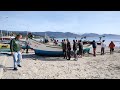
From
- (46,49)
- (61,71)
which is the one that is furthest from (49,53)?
(61,71)

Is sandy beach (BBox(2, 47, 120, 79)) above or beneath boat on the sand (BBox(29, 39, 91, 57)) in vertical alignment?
beneath

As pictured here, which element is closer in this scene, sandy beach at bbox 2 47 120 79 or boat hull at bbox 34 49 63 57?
sandy beach at bbox 2 47 120 79

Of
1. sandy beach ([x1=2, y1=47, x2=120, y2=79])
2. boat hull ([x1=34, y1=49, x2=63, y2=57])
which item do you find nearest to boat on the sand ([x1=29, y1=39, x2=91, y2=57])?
boat hull ([x1=34, y1=49, x2=63, y2=57])

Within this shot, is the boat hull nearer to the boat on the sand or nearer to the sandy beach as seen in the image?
the boat on the sand

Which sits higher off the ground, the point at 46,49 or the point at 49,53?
the point at 46,49

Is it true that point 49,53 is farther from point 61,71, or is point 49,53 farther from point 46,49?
point 61,71

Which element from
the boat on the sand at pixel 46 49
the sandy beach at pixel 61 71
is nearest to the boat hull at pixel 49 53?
the boat on the sand at pixel 46 49
